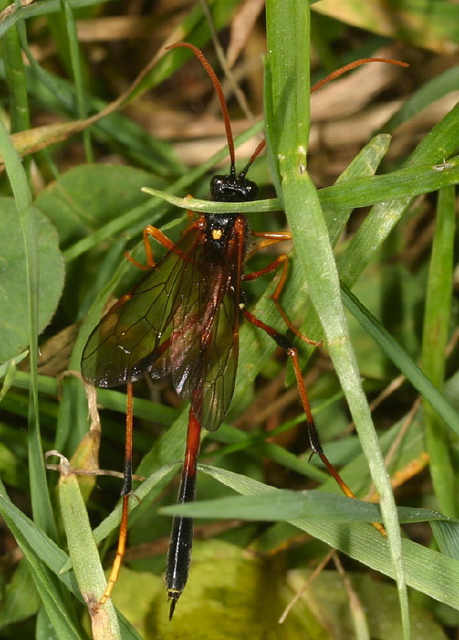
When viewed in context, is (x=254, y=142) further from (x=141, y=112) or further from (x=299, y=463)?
(x=299, y=463)

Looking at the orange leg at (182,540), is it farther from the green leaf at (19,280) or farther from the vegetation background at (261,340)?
the green leaf at (19,280)

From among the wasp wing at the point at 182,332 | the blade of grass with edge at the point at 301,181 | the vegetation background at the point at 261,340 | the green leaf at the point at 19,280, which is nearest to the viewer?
the blade of grass with edge at the point at 301,181

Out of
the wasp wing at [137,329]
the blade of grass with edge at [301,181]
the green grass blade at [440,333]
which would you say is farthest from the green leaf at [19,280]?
the green grass blade at [440,333]

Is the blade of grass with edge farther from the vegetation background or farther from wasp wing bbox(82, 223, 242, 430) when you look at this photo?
wasp wing bbox(82, 223, 242, 430)

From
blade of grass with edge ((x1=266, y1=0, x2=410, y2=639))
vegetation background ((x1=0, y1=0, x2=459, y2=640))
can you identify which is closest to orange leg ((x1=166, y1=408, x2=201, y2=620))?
vegetation background ((x1=0, y1=0, x2=459, y2=640))

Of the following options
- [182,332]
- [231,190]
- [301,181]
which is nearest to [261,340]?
[182,332]

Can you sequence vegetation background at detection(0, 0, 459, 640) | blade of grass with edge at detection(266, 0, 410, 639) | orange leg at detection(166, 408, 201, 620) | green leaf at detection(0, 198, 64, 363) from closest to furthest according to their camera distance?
blade of grass with edge at detection(266, 0, 410, 639) → vegetation background at detection(0, 0, 459, 640) → orange leg at detection(166, 408, 201, 620) → green leaf at detection(0, 198, 64, 363)
